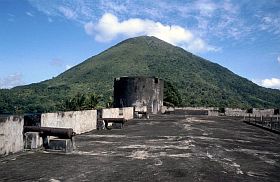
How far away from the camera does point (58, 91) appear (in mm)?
120938

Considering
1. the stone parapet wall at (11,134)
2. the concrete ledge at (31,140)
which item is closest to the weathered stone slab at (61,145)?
the concrete ledge at (31,140)

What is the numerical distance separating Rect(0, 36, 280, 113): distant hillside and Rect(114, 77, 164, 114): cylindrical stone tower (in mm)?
61612

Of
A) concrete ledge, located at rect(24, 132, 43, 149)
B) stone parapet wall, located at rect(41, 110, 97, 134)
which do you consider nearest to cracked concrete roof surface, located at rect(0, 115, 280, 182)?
concrete ledge, located at rect(24, 132, 43, 149)

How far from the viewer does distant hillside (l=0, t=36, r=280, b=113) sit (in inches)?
4601

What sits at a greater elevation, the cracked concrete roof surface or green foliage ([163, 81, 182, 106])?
green foliage ([163, 81, 182, 106])

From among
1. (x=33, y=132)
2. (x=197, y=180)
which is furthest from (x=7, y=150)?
(x=197, y=180)

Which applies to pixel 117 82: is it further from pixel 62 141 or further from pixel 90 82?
pixel 90 82

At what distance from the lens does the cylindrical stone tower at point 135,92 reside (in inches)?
1471

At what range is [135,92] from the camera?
37.3m

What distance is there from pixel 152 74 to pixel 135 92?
4117 inches

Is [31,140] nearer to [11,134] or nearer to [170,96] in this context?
[11,134]

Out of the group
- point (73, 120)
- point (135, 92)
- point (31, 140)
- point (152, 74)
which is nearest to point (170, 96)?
point (135, 92)

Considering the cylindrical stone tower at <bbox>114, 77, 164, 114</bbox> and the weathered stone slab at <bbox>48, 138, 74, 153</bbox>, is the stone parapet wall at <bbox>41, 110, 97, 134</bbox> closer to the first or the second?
the weathered stone slab at <bbox>48, 138, 74, 153</bbox>

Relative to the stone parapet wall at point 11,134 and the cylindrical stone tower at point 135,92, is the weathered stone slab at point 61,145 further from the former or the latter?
the cylindrical stone tower at point 135,92
